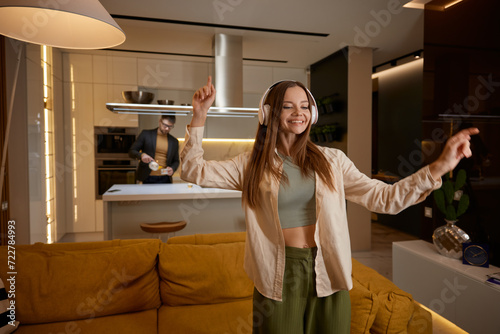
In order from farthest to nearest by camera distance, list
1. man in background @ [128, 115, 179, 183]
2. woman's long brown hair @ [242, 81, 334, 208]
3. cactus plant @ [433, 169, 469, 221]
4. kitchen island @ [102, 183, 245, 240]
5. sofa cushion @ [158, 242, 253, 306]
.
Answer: man in background @ [128, 115, 179, 183], kitchen island @ [102, 183, 245, 240], cactus plant @ [433, 169, 469, 221], sofa cushion @ [158, 242, 253, 306], woman's long brown hair @ [242, 81, 334, 208]

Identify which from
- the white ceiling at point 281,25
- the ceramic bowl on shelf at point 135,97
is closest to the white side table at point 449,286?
the white ceiling at point 281,25

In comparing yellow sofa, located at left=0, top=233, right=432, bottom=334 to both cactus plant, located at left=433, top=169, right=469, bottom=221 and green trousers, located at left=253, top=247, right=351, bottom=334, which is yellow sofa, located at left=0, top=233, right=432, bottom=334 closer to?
green trousers, located at left=253, top=247, right=351, bottom=334

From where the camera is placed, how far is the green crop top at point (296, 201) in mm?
1185

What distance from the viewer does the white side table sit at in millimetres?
2080

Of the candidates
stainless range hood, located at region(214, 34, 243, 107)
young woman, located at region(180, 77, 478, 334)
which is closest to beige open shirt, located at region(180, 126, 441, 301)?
young woman, located at region(180, 77, 478, 334)

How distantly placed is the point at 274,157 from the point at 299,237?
0.30 meters

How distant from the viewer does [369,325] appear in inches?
60.0

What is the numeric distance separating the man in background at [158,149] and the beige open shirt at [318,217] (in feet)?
10.1

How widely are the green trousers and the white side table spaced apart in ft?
4.92

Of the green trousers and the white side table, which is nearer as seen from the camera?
the green trousers

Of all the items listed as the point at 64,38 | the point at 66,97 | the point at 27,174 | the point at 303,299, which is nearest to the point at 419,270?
the point at 303,299

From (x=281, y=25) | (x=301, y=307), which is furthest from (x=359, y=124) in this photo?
(x=301, y=307)

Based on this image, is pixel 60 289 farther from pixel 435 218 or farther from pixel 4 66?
pixel 435 218

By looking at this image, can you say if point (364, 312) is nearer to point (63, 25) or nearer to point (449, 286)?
point (449, 286)
